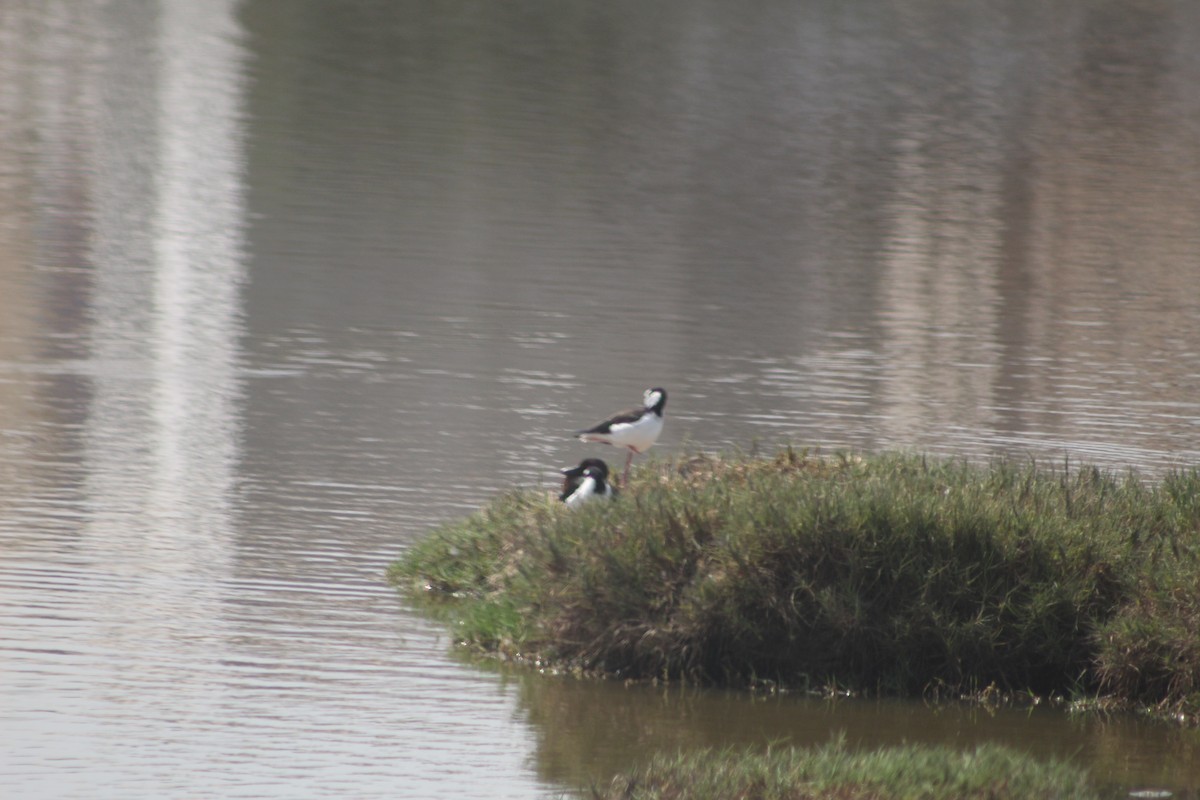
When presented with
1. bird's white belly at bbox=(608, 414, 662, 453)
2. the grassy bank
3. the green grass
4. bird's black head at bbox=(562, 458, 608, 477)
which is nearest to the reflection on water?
the grassy bank

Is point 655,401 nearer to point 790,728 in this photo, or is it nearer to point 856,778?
point 790,728

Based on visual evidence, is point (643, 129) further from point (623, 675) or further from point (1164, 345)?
point (623, 675)

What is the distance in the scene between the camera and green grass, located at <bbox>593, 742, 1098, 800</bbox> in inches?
357

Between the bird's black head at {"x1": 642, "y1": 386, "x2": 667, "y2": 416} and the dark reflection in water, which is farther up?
the bird's black head at {"x1": 642, "y1": 386, "x2": 667, "y2": 416}

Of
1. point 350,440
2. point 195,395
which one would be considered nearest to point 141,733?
point 350,440

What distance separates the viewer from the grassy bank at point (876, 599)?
11.6 meters

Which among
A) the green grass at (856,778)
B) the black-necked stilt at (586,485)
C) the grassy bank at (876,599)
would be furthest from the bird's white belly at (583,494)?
the green grass at (856,778)

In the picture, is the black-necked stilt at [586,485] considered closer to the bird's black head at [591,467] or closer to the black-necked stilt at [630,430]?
the bird's black head at [591,467]

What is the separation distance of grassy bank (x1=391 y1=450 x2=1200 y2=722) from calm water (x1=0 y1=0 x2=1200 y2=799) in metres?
0.34

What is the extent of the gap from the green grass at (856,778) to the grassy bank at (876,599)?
202 cm

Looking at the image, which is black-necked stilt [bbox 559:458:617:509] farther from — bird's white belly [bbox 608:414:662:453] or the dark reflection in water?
the dark reflection in water

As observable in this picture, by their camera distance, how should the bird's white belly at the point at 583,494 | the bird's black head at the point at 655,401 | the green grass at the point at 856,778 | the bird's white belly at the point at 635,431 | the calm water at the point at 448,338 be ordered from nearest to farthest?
the green grass at the point at 856,778
the calm water at the point at 448,338
the bird's white belly at the point at 583,494
the bird's white belly at the point at 635,431
the bird's black head at the point at 655,401

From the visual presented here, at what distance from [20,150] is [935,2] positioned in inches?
2173

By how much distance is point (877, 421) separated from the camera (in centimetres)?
1998
